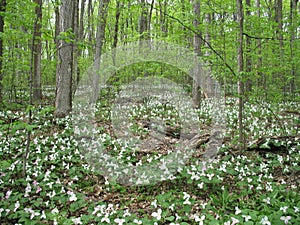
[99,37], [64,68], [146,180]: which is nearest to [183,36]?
[99,37]

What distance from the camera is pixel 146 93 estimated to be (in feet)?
43.6

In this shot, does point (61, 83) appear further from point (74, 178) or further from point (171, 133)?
point (74, 178)

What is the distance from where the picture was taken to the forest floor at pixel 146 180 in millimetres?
3129

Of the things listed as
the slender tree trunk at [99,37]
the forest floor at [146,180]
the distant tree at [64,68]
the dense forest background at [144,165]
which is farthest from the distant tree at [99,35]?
the forest floor at [146,180]

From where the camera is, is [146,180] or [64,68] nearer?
[146,180]

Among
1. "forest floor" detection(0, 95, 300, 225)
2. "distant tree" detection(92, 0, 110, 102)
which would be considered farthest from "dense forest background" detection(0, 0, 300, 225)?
"distant tree" detection(92, 0, 110, 102)

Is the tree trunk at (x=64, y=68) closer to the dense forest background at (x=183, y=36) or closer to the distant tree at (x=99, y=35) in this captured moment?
the dense forest background at (x=183, y=36)

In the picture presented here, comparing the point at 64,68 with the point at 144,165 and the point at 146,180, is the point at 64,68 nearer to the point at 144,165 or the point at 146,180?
the point at 144,165

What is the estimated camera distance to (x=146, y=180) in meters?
4.05

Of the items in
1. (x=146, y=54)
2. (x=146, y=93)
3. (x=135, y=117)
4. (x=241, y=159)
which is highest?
(x=146, y=54)

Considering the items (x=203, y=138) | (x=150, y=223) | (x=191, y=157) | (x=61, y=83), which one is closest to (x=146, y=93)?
(x=61, y=83)

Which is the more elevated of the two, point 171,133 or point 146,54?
point 146,54

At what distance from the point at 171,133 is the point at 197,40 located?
419cm

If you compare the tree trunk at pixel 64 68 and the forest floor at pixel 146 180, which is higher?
the tree trunk at pixel 64 68
